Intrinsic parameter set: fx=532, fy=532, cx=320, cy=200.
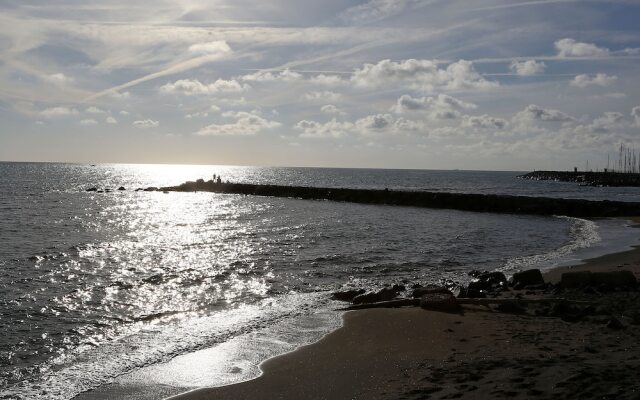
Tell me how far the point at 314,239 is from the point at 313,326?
19.6 metres

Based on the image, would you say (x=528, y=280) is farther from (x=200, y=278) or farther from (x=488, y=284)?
(x=200, y=278)

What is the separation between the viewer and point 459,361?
952 cm

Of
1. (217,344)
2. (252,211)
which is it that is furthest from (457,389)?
(252,211)

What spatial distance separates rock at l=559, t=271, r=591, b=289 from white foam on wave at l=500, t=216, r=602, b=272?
20.4 feet

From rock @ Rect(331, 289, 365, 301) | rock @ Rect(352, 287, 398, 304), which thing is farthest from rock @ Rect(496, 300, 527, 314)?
rock @ Rect(331, 289, 365, 301)

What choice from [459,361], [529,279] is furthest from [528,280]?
[459,361]

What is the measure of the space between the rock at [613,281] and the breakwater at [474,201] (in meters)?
42.0

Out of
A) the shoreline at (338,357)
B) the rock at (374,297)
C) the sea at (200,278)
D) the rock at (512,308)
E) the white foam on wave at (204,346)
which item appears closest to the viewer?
the shoreline at (338,357)

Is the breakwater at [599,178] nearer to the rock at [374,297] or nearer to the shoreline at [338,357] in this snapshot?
the rock at [374,297]

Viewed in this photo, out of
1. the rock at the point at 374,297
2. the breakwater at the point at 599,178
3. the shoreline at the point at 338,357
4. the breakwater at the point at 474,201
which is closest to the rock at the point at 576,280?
the shoreline at the point at 338,357

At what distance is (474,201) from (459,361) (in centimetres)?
5613

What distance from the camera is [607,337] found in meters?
10.3

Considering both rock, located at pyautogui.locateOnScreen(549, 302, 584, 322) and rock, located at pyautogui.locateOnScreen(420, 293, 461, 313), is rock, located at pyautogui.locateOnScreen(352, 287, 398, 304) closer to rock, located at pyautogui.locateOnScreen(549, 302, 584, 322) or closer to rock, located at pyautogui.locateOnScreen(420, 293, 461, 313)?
rock, located at pyautogui.locateOnScreen(420, 293, 461, 313)

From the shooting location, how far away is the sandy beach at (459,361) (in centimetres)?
745
